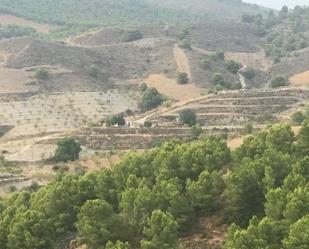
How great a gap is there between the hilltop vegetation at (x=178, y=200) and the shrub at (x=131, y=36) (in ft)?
305

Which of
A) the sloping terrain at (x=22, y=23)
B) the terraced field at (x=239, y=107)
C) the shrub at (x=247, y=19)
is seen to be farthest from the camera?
the sloping terrain at (x=22, y=23)

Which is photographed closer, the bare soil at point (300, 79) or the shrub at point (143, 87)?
the bare soil at point (300, 79)

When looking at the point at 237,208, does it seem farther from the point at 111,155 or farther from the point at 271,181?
the point at 111,155

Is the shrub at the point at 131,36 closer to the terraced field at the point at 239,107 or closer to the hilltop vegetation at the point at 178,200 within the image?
the terraced field at the point at 239,107

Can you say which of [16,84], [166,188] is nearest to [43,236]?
[166,188]

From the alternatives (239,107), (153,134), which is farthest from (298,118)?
(153,134)

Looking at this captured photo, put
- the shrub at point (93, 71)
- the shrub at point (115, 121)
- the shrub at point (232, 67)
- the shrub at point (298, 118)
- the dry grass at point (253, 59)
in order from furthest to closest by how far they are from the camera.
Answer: the dry grass at point (253, 59), the shrub at point (232, 67), the shrub at point (93, 71), the shrub at point (115, 121), the shrub at point (298, 118)

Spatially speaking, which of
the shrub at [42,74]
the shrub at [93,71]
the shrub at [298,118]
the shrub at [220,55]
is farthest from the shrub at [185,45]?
the shrub at [298,118]

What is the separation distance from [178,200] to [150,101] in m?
61.9

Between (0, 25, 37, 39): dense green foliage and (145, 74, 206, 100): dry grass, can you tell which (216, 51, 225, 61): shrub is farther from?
(0, 25, 37, 39): dense green foliage

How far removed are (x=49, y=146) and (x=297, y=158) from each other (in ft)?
135

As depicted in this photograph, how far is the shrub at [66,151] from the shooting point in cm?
7338

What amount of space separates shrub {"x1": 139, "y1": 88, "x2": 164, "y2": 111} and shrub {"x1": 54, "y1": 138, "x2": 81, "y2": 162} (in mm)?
27661

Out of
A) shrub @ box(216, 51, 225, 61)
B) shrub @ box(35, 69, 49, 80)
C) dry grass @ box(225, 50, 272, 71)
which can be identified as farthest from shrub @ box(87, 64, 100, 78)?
dry grass @ box(225, 50, 272, 71)
